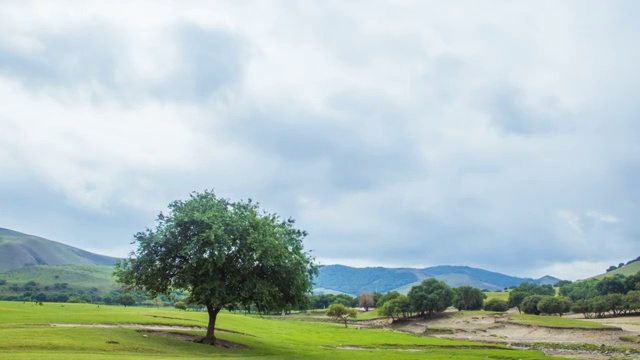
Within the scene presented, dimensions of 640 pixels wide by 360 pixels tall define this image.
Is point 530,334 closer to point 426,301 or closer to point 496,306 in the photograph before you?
point 426,301

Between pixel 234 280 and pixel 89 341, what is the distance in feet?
49.6

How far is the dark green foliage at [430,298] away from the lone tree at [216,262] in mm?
127173

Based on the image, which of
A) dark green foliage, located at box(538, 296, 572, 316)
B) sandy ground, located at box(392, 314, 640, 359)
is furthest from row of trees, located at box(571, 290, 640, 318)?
sandy ground, located at box(392, 314, 640, 359)

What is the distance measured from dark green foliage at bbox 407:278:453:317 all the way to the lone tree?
127 metres

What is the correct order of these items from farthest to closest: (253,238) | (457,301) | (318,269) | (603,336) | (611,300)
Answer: (457,301)
(611,300)
(603,336)
(318,269)
(253,238)

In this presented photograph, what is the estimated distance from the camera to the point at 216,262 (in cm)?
4925

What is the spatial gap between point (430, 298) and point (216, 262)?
135 metres

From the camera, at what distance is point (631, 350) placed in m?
74.9

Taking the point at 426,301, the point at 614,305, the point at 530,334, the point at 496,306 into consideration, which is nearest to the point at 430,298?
the point at 426,301

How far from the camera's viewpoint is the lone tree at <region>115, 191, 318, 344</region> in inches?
1939

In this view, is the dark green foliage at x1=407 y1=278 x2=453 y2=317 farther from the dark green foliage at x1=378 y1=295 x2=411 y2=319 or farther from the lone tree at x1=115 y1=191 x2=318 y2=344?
the lone tree at x1=115 y1=191 x2=318 y2=344

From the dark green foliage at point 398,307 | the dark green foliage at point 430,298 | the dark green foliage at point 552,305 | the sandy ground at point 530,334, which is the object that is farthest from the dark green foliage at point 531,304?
the dark green foliage at point 398,307

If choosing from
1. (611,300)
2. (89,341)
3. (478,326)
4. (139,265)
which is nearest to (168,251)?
(139,265)

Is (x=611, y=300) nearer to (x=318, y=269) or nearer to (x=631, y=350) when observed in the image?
(x=631, y=350)
